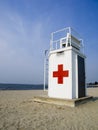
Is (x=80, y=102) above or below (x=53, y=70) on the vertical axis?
below

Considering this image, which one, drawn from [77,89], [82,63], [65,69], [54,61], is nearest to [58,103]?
[77,89]

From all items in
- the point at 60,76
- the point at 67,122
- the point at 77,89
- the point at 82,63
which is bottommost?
the point at 67,122

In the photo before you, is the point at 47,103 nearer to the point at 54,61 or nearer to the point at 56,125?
the point at 54,61

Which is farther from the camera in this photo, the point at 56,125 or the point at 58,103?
the point at 58,103

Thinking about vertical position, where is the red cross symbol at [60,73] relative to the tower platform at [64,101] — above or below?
above

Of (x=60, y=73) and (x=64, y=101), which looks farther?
(x=60, y=73)

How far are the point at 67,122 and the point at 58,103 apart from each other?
2.46 m

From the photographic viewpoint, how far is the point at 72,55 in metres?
6.73

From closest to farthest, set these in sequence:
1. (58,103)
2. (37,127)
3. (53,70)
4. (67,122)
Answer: (37,127)
(67,122)
(58,103)
(53,70)

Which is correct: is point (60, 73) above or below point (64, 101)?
above

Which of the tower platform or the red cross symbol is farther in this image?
the red cross symbol

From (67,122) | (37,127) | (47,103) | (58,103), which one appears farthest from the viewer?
(47,103)

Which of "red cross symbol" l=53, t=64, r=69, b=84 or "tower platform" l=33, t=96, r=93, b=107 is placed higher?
"red cross symbol" l=53, t=64, r=69, b=84

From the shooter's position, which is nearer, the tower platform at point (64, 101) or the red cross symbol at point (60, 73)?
the tower platform at point (64, 101)
